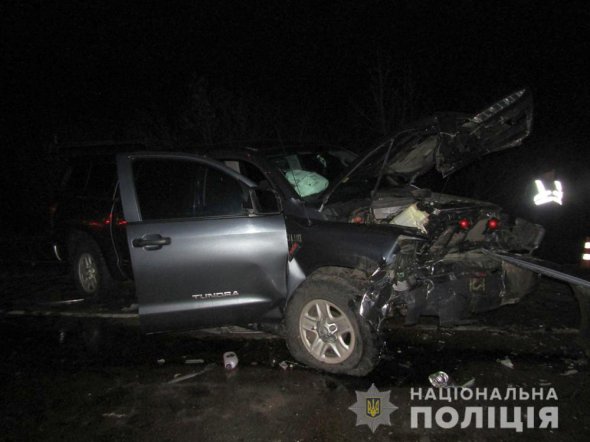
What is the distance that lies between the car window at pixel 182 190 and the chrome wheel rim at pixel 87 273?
2.12 m

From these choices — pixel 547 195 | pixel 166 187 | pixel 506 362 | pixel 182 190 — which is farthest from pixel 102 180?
pixel 547 195

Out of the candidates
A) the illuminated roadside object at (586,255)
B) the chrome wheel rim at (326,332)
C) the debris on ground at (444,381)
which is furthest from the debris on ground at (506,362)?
the illuminated roadside object at (586,255)

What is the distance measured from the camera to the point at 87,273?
6105 mm

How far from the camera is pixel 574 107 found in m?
11.2

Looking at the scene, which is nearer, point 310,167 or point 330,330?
point 330,330

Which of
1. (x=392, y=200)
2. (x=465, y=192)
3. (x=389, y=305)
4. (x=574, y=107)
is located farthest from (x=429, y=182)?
(x=574, y=107)

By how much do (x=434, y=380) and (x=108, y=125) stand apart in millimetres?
18134

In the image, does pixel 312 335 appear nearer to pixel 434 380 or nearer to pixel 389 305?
pixel 389 305

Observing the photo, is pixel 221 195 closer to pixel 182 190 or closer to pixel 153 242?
pixel 182 190

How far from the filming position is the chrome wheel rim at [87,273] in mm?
5977

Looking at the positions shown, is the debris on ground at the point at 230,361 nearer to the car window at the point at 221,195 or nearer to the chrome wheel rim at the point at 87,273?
the car window at the point at 221,195

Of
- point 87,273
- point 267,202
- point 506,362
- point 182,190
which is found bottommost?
point 506,362
